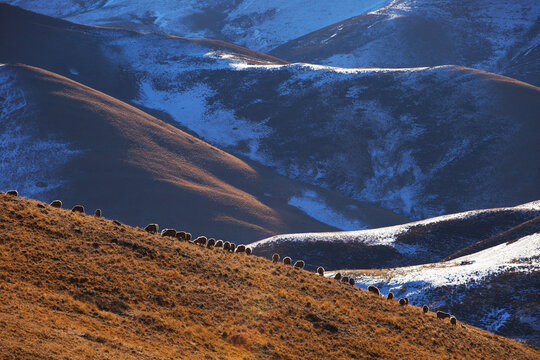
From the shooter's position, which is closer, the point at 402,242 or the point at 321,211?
the point at 402,242

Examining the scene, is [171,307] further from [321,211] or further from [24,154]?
[24,154]

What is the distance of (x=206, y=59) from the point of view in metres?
172

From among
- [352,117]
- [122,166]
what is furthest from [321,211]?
[122,166]

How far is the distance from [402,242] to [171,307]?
54332mm

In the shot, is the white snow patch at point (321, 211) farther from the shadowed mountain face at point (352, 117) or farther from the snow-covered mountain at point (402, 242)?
the snow-covered mountain at point (402, 242)

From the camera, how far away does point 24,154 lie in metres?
102

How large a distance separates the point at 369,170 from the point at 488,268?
74.7 m

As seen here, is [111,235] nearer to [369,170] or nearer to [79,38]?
[369,170]

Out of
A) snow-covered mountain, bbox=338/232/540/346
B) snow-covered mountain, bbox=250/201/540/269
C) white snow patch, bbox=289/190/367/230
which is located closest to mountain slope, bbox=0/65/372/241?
white snow patch, bbox=289/190/367/230

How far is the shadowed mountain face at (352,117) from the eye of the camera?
380ft

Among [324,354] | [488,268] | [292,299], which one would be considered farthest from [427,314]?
[488,268]

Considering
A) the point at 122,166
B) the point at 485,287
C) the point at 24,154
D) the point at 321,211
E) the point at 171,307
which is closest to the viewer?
the point at 171,307

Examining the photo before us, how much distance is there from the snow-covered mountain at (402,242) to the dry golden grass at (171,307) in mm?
37779

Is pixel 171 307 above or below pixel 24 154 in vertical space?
below
